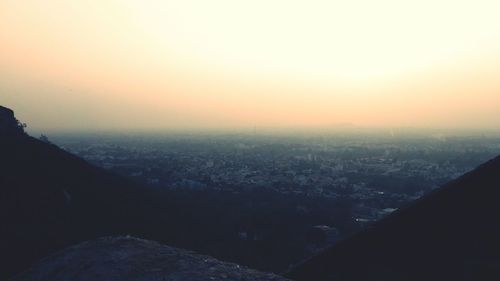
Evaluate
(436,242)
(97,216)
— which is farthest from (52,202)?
(436,242)

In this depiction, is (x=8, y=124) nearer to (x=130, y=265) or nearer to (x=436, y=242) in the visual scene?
(x=130, y=265)

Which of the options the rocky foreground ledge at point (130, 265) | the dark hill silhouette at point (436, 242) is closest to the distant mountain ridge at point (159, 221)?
the dark hill silhouette at point (436, 242)

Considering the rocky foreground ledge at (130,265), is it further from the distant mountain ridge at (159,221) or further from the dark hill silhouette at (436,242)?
the distant mountain ridge at (159,221)

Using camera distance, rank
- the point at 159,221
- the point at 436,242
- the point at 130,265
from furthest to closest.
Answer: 1. the point at 159,221
2. the point at 436,242
3. the point at 130,265

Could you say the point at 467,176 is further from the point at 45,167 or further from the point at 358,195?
the point at 358,195

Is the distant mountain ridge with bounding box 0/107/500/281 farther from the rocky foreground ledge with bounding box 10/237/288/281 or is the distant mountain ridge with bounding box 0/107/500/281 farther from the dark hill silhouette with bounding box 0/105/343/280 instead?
the rocky foreground ledge with bounding box 10/237/288/281

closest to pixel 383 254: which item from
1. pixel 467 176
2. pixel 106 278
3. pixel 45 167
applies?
pixel 467 176

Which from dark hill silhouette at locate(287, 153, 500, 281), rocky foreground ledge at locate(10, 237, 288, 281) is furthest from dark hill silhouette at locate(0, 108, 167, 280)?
dark hill silhouette at locate(287, 153, 500, 281)
